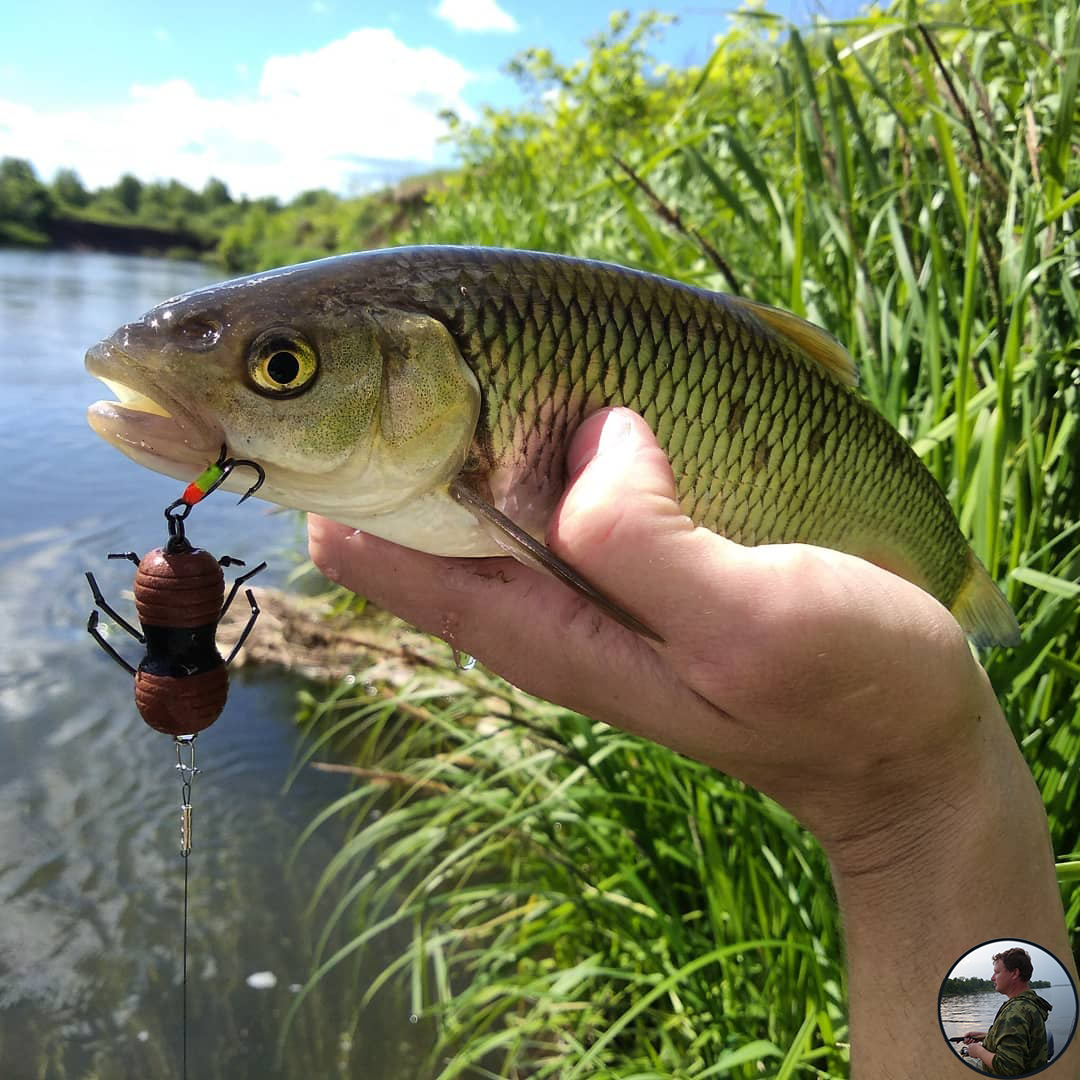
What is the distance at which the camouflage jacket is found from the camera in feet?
3.70

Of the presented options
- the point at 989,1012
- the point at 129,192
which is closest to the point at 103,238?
the point at 129,192

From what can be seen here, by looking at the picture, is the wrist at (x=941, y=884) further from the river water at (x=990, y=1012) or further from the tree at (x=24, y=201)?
the tree at (x=24, y=201)

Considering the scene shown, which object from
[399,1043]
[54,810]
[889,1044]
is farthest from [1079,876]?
[54,810]

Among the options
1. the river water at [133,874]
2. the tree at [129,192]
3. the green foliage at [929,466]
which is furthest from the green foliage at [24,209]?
the green foliage at [929,466]

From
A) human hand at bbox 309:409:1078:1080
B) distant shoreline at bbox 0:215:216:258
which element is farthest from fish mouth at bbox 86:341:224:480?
distant shoreline at bbox 0:215:216:258

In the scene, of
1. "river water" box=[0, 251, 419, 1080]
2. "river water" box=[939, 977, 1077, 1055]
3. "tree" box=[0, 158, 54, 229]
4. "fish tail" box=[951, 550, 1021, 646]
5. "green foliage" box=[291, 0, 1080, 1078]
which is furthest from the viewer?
"tree" box=[0, 158, 54, 229]

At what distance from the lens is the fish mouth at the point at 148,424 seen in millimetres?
1134

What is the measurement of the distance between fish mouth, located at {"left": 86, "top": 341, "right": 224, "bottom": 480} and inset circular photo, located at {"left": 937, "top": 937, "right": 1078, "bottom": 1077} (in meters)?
1.20

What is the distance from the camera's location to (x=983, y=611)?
1639 mm

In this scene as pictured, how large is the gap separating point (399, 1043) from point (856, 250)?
275 cm

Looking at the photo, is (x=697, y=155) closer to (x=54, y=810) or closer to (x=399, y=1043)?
(x=399, y=1043)

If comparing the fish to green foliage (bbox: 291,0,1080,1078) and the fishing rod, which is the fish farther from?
green foliage (bbox: 291,0,1080,1078)

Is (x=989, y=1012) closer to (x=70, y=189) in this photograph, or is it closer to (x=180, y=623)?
(x=180, y=623)

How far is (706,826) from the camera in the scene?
2.05m
